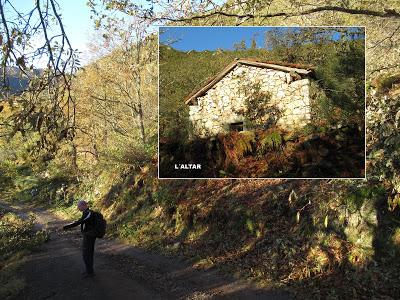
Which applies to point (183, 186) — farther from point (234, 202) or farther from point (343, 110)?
point (343, 110)

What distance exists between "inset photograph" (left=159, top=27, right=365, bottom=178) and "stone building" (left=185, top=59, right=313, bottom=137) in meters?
0.01

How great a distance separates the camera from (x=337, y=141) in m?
5.84

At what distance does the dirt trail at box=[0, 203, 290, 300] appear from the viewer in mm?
9133

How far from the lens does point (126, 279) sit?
1032 cm

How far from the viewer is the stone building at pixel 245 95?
19.6 ft

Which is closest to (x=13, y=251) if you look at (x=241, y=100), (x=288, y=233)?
(x=288, y=233)

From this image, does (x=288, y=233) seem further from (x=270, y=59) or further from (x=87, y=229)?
(x=270, y=59)

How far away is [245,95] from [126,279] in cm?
608

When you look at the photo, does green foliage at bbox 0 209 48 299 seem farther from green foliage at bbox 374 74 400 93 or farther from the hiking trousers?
green foliage at bbox 374 74 400 93

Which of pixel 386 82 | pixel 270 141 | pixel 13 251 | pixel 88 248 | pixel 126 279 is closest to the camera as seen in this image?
pixel 270 141

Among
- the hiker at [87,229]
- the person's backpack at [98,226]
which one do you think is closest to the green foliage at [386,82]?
the person's backpack at [98,226]

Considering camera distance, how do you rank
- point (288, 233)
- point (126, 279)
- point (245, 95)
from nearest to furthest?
point (245, 95) < point (126, 279) < point (288, 233)

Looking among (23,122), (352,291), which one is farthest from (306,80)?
(352,291)

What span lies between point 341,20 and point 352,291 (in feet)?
33.8
